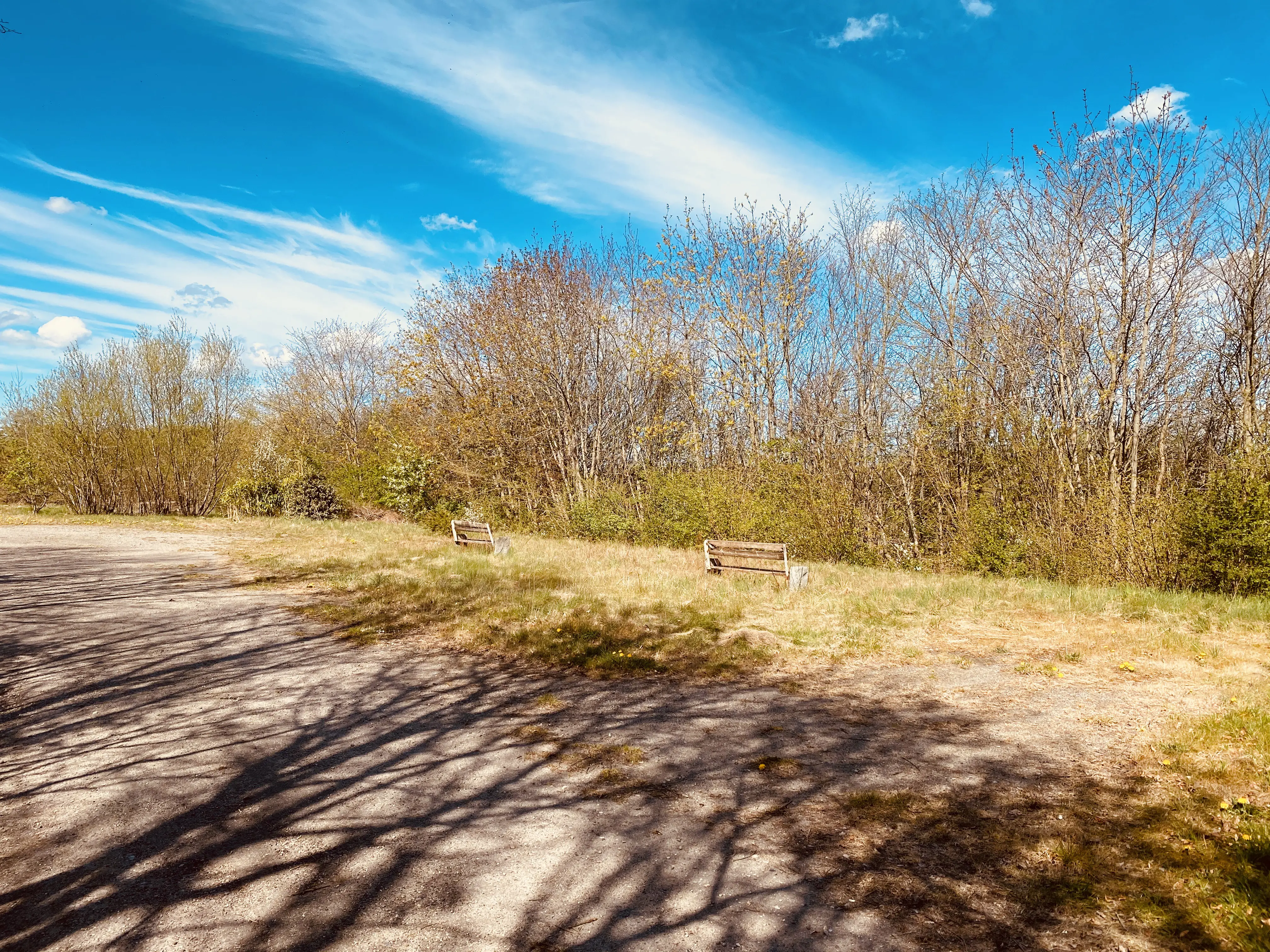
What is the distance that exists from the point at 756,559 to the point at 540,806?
7.63m

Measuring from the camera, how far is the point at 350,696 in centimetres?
594

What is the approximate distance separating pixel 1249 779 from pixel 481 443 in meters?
18.3

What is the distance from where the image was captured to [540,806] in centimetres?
397

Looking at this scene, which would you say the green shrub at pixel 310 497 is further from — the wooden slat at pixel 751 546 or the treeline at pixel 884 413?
the wooden slat at pixel 751 546

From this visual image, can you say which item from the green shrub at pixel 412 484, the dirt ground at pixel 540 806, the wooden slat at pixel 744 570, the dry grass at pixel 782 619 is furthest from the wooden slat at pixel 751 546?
the green shrub at pixel 412 484

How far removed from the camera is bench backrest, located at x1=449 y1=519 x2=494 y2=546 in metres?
15.1

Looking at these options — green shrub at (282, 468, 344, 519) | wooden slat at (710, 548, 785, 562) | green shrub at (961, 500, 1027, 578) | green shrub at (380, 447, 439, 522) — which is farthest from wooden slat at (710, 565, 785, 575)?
green shrub at (282, 468, 344, 519)

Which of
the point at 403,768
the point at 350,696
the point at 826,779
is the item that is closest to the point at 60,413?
the point at 350,696

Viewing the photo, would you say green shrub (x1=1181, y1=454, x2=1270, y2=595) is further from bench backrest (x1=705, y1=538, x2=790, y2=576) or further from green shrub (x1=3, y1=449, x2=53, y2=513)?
green shrub (x1=3, y1=449, x2=53, y2=513)

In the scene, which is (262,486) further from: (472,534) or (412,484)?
(472,534)

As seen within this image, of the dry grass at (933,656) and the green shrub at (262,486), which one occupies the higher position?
the green shrub at (262,486)

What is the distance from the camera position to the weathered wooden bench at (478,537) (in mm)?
14328

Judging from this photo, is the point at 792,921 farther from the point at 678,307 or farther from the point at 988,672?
the point at 678,307

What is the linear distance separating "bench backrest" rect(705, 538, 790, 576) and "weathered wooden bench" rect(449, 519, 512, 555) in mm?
4775
